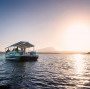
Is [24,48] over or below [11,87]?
over

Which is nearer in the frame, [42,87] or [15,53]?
[42,87]

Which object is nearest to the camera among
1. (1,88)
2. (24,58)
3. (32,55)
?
(1,88)

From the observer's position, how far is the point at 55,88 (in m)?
7.18

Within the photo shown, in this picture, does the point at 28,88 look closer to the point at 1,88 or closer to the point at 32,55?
the point at 1,88

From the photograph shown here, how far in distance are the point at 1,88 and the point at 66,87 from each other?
5.13 metres

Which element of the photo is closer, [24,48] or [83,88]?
[83,88]

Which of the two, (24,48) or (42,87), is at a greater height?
(24,48)

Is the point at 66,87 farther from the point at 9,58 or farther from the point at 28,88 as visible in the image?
the point at 9,58

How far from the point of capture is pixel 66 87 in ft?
24.2

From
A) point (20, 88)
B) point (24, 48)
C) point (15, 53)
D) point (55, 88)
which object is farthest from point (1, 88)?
point (24, 48)

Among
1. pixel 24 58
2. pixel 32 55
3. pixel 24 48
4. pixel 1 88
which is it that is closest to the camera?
pixel 1 88

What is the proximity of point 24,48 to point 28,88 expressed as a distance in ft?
117

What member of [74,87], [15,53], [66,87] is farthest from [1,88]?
[15,53]

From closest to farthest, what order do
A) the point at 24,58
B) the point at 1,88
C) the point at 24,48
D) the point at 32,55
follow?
the point at 1,88
the point at 24,58
the point at 32,55
the point at 24,48
